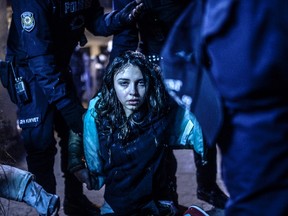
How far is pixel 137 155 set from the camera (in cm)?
222

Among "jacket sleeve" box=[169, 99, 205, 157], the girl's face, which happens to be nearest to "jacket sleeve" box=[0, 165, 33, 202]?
the girl's face

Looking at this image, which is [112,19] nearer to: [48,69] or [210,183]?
[48,69]

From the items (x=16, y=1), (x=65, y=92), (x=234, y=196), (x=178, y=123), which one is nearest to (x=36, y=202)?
(x=65, y=92)

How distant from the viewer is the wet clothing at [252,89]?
1.05 metres

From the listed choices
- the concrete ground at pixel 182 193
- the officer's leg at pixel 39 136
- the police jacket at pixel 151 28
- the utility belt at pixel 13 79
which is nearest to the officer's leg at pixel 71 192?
the concrete ground at pixel 182 193

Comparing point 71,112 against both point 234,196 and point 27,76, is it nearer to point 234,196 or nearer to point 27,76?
point 27,76

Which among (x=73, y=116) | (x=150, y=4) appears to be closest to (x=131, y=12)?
(x=150, y=4)

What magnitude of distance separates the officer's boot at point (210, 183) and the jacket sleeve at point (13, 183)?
1517 mm

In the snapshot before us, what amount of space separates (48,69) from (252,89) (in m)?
1.75

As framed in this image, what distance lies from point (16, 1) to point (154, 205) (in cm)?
172

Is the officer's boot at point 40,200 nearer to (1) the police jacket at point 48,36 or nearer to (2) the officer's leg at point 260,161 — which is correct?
(1) the police jacket at point 48,36

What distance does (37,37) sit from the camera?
8.09 ft

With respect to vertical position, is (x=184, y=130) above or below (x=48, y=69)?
below

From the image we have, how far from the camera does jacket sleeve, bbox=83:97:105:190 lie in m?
2.29
